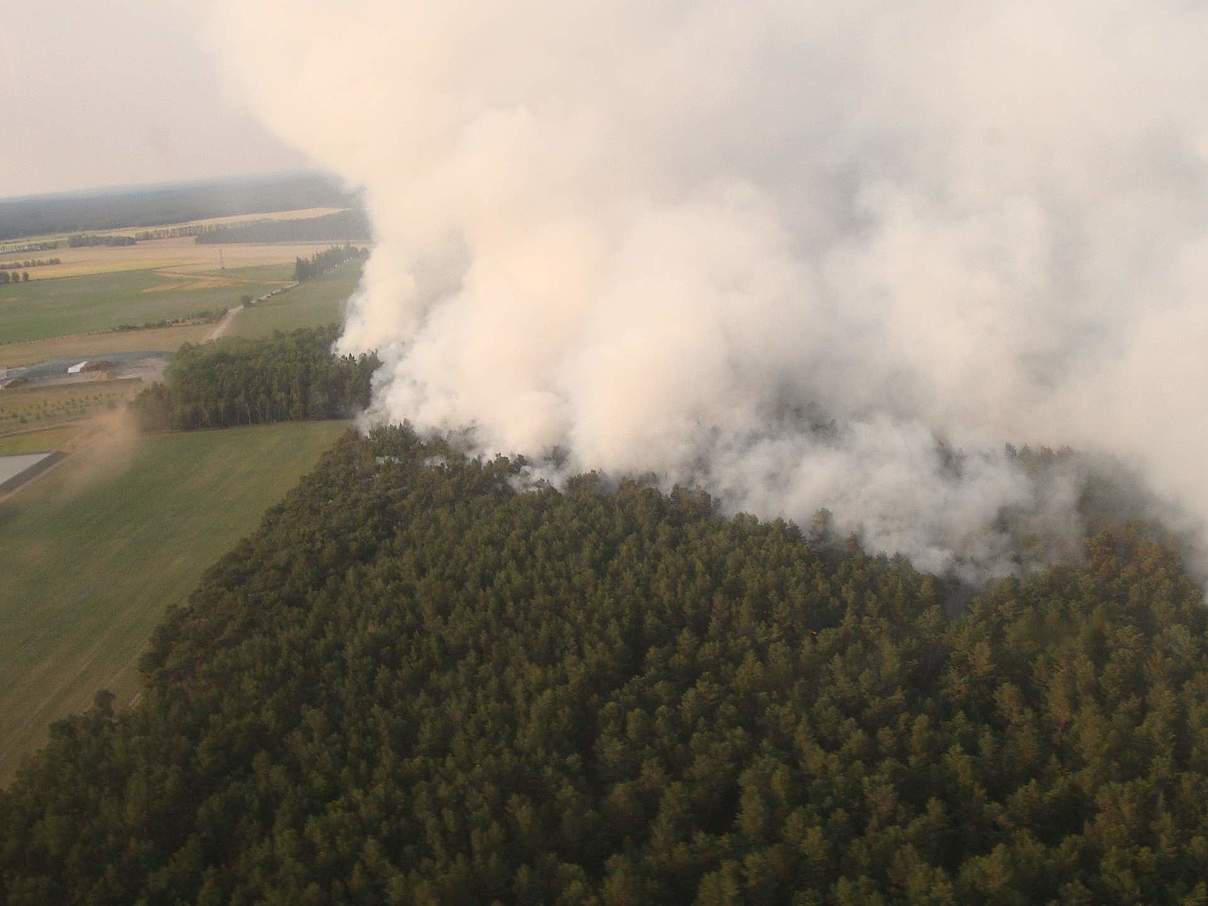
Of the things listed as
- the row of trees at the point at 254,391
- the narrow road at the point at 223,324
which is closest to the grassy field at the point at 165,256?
the narrow road at the point at 223,324

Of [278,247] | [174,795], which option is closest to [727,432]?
[174,795]

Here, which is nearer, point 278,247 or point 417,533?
point 417,533

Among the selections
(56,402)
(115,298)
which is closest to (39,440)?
(56,402)

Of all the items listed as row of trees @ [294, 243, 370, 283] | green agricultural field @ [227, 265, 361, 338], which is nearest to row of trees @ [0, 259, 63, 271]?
row of trees @ [294, 243, 370, 283]

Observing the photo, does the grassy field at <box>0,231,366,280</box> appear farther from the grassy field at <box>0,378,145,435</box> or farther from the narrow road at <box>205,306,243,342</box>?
the grassy field at <box>0,378,145,435</box>

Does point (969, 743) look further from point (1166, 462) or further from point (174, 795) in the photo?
point (1166, 462)
